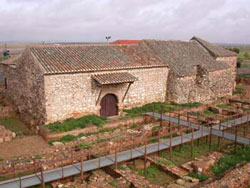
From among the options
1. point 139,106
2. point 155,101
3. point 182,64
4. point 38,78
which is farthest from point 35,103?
point 182,64

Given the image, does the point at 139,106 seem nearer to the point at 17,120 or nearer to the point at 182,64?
the point at 182,64

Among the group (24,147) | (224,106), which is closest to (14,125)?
(24,147)

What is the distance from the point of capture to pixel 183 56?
24.1 metres

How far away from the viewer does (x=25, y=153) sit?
1318 centimetres

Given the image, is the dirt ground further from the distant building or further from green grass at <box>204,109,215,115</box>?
green grass at <box>204,109,215,115</box>

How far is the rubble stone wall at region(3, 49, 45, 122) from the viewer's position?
1644 cm

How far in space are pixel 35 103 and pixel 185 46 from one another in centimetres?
1524

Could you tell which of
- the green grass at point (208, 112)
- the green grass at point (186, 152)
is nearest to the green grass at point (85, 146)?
the green grass at point (186, 152)

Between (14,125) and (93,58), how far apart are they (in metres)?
7.01

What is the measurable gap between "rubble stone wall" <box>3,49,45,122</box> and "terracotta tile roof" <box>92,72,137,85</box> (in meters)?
3.44

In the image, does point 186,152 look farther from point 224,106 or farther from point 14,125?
point 14,125

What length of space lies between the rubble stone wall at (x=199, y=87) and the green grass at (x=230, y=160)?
8439 millimetres

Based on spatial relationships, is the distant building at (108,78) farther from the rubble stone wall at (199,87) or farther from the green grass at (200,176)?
the green grass at (200,176)

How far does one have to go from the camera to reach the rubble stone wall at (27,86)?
16.4 m
